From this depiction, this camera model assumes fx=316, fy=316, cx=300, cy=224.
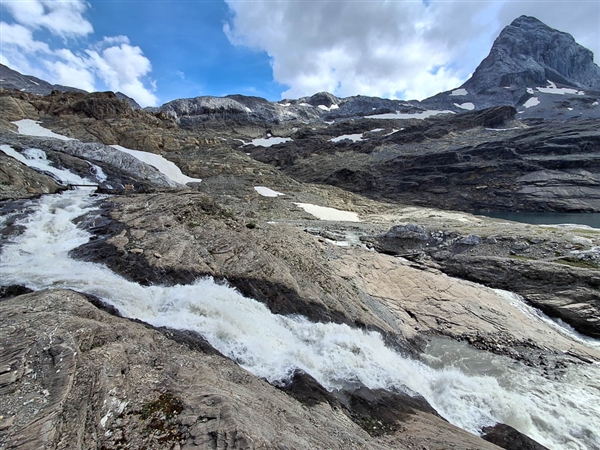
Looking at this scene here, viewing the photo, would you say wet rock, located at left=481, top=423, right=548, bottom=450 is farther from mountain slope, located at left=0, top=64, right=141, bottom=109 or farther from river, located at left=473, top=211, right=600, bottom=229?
mountain slope, located at left=0, top=64, right=141, bottom=109

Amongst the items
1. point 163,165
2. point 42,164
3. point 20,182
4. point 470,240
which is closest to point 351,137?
point 163,165

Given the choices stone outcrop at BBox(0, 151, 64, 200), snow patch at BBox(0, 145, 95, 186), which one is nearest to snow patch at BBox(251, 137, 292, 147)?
snow patch at BBox(0, 145, 95, 186)

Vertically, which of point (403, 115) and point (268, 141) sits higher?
point (403, 115)

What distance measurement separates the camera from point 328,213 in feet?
144

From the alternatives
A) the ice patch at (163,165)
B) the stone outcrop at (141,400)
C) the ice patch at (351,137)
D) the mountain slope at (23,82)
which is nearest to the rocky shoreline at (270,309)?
the stone outcrop at (141,400)

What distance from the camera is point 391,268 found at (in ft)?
67.3

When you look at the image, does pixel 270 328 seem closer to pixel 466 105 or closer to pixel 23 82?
pixel 23 82

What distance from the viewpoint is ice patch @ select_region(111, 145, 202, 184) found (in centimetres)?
4720

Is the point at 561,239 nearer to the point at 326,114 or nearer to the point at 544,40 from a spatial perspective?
the point at 326,114

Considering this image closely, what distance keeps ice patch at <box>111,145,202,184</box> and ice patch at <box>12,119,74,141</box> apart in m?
6.86

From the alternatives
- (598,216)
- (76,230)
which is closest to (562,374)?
(76,230)

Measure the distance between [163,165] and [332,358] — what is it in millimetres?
46362

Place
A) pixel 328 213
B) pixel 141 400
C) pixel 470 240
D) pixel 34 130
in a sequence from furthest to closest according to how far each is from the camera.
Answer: pixel 34 130
pixel 328 213
pixel 470 240
pixel 141 400

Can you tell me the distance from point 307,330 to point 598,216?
76413 millimetres
